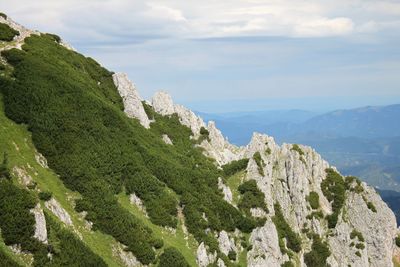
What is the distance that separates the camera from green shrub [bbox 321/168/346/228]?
9744 centimetres

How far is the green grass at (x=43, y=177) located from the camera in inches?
2501

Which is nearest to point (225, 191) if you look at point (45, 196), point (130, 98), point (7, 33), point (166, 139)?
point (166, 139)

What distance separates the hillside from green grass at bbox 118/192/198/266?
219mm

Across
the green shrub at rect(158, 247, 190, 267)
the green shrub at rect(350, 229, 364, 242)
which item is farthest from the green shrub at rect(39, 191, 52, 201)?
the green shrub at rect(350, 229, 364, 242)

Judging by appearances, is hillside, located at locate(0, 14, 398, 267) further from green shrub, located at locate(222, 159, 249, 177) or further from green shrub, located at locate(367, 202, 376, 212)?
green shrub, located at locate(367, 202, 376, 212)

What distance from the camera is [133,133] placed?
88688mm

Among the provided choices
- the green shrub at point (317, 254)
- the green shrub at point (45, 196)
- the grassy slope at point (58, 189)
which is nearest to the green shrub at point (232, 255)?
the grassy slope at point (58, 189)

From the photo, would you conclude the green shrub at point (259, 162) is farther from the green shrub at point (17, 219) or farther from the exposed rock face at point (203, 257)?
the green shrub at point (17, 219)

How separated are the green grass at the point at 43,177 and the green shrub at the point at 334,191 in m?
49.9

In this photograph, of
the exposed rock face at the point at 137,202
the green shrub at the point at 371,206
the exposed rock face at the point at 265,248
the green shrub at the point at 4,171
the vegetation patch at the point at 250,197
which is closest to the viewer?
the green shrub at the point at 4,171

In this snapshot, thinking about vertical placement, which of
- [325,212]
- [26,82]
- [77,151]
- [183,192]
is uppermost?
[26,82]

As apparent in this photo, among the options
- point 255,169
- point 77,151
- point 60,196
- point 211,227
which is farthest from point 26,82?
point 255,169

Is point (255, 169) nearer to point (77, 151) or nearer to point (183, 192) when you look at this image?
point (183, 192)

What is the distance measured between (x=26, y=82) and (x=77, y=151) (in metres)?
16.1
